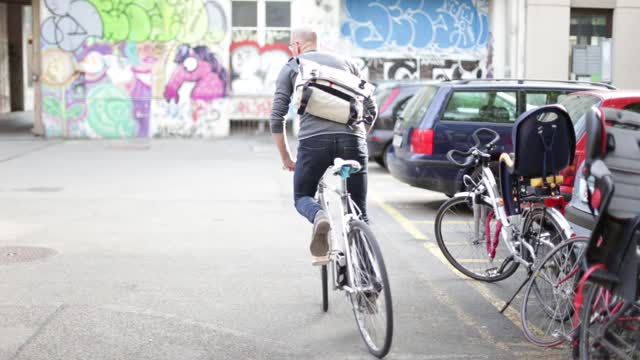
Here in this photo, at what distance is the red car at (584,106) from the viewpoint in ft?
22.8

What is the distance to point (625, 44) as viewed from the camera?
81.0 ft

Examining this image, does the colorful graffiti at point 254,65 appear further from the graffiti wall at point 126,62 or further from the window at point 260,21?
the graffiti wall at point 126,62

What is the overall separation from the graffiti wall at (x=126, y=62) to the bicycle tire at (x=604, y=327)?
20.5 meters

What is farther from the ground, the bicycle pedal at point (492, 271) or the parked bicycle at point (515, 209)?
the parked bicycle at point (515, 209)

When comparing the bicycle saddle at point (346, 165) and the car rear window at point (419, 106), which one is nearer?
the bicycle saddle at point (346, 165)

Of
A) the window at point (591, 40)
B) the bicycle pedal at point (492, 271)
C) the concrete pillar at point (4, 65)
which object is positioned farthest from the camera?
the concrete pillar at point (4, 65)

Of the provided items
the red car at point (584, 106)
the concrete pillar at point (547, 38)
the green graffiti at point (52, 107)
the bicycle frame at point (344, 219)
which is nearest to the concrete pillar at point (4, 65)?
the green graffiti at point (52, 107)

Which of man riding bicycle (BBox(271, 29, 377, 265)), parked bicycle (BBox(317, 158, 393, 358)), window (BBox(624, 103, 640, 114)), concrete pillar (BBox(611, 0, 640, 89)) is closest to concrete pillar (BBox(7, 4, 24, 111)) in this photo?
concrete pillar (BBox(611, 0, 640, 89))

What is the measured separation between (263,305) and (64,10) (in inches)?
741

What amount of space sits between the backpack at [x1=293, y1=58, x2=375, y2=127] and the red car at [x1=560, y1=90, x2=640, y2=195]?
1.82m

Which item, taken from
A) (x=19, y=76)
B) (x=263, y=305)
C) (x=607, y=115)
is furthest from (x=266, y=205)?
(x=19, y=76)

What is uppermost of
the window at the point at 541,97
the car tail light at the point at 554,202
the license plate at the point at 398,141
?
the window at the point at 541,97

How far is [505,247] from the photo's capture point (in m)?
6.89

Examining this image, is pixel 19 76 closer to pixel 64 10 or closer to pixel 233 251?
pixel 64 10
